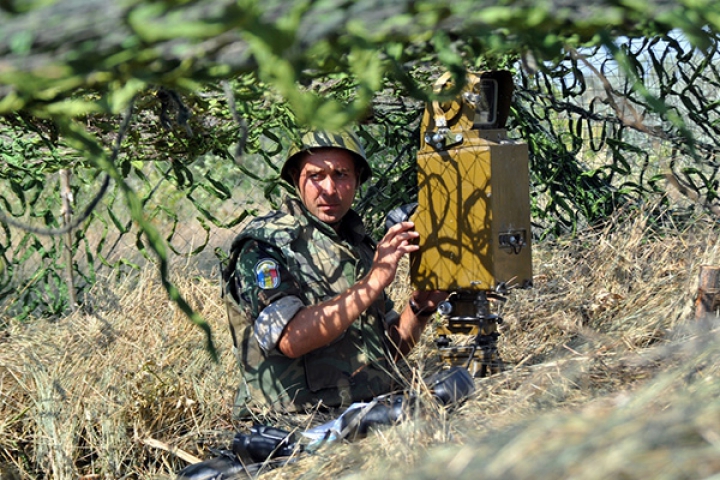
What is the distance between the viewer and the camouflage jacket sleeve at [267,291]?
303 cm

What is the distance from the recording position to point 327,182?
10.7ft

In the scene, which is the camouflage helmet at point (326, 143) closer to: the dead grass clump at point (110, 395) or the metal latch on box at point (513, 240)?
the metal latch on box at point (513, 240)

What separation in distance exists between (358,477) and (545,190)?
10.6 feet

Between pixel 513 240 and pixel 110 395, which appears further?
pixel 110 395

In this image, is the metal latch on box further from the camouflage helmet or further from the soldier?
the camouflage helmet

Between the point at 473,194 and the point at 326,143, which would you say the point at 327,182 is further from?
the point at 473,194

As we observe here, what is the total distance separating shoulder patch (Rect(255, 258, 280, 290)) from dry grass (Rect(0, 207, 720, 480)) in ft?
1.50

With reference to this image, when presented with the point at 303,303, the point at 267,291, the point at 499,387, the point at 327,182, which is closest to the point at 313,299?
the point at 303,303

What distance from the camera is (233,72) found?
1310mm

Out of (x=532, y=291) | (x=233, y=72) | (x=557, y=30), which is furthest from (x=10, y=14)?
(x=532, y=291)

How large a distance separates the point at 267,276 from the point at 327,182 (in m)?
0.44

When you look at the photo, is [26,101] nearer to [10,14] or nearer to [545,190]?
[10,14]

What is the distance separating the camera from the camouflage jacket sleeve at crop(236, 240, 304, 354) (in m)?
3.03

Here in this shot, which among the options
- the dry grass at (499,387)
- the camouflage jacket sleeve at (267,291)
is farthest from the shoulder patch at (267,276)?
the dry grass at (499,387)
